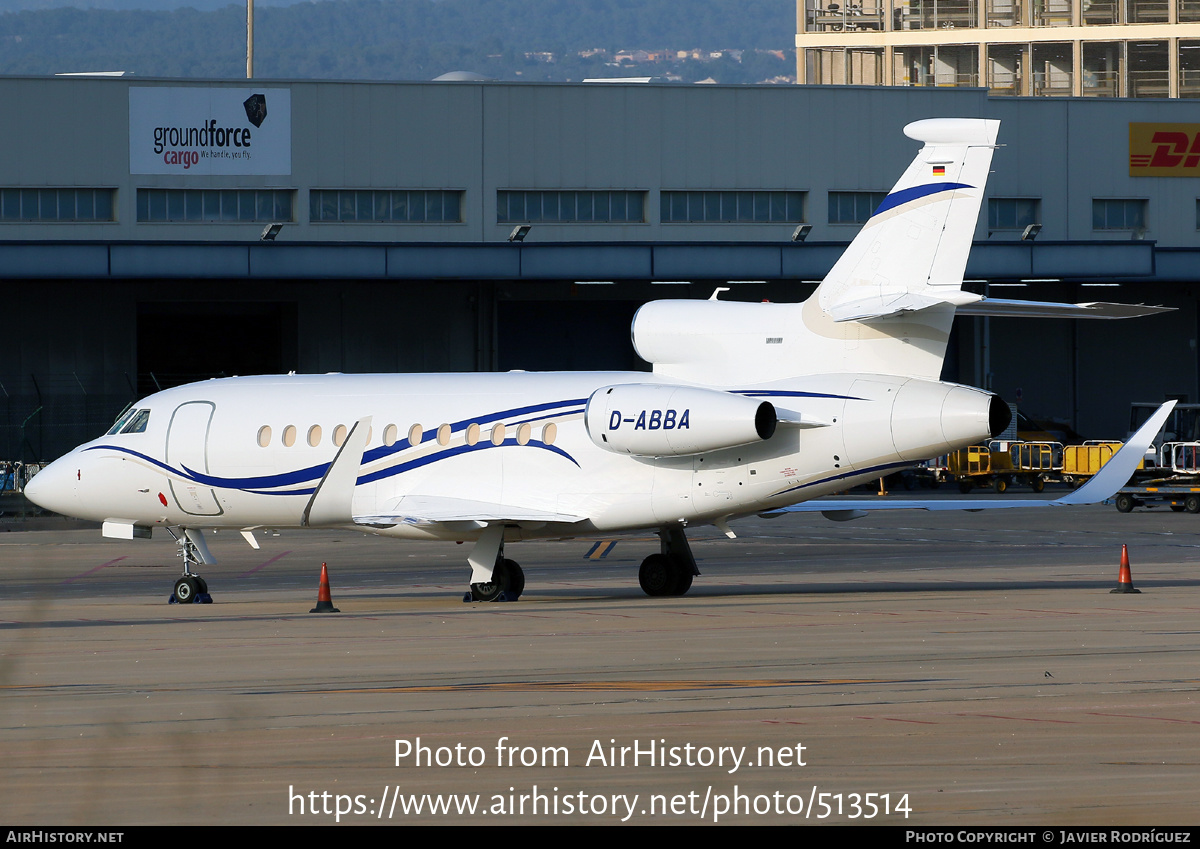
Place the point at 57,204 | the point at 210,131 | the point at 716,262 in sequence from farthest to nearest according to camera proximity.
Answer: the point at 716,262, the point at 210,131, the point at 57,204

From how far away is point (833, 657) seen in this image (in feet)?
49.2

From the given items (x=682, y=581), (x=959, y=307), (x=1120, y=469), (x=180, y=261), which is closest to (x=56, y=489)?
(x=682, y=581)

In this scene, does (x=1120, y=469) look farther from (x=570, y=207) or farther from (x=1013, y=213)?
(x=1013, y=213)

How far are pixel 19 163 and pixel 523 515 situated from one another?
115 ft

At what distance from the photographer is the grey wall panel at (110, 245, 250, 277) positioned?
161 ft

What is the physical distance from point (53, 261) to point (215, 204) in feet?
18.6

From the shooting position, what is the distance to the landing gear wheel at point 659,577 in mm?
22391

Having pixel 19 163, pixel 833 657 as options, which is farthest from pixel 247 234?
pixel 833 657

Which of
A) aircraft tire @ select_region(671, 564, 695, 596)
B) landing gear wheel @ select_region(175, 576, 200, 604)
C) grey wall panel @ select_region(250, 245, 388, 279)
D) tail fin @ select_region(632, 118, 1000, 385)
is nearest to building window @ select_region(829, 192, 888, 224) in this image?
grey wall panel @ select_region(250, 245, 388, 279)

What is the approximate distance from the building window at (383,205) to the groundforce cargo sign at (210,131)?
1621 mm

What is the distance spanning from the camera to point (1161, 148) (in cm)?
5853

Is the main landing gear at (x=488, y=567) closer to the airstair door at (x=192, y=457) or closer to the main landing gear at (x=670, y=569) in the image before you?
the main landing gear at (x=670, y=569)

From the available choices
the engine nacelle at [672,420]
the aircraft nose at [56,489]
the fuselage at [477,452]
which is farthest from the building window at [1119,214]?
the aircraft nose at [56,489]
